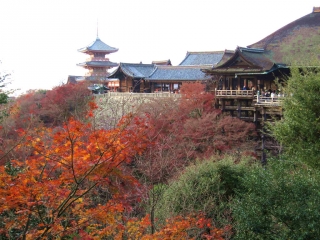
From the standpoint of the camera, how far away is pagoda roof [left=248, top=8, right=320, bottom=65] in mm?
23828

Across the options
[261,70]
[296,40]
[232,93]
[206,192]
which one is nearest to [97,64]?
[232,93]

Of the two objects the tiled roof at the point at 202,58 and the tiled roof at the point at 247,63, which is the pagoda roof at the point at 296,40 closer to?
the tiled roof at the point at 247,63

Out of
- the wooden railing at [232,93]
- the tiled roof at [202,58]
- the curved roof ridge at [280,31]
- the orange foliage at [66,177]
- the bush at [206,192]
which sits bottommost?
the bush at [206,192]

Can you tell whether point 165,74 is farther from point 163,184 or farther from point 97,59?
point 163,184

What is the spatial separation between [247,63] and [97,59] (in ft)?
76.9

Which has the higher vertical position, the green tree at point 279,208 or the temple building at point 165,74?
the temple building at point 165,74

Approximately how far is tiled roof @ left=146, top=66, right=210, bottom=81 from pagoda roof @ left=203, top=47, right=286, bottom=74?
15.4 ft

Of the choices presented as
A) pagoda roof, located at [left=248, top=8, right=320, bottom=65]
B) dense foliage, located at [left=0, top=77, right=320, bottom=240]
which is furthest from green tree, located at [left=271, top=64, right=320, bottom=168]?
pagoda roof, located at [left=248, top=8, right=320, bottom=65]

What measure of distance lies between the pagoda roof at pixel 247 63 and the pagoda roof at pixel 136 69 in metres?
9.96

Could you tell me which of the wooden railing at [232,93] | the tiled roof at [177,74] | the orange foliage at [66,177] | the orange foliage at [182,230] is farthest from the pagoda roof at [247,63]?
the orange foliage at [66,177]

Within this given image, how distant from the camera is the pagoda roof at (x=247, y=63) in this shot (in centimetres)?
2329

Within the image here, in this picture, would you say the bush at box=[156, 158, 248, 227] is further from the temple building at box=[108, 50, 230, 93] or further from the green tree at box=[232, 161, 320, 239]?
the temple building at box=[108, 50, 230, 93]

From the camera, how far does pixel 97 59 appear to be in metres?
44.6

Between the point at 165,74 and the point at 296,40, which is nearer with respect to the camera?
the point at 296,40
